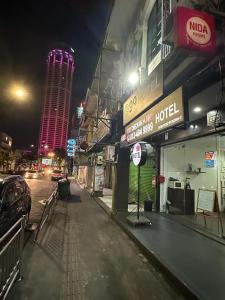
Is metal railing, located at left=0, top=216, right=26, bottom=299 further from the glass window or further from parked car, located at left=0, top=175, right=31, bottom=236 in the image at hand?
the glass window

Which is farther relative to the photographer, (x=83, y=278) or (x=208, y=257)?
(x=208, y=257)

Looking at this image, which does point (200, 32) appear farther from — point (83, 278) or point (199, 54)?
point (83, 278)

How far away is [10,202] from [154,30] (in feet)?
30.8

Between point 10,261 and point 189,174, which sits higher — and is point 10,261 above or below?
below

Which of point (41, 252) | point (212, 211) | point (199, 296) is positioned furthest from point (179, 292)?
point (212, 211)

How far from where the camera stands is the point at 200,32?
183 inches

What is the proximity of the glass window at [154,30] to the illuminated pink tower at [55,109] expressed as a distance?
375 feet

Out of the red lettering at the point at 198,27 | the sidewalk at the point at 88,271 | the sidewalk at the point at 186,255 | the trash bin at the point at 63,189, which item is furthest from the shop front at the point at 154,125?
the trash bin at the point at 63,189

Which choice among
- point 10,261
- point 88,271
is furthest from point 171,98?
point 10,261

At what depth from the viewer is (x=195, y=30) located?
471 centimetres

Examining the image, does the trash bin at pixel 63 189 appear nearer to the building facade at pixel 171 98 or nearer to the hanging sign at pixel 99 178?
the hanging sign at pixel 99 178

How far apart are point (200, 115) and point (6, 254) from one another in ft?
18.9

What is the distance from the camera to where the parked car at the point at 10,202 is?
527 centimetres

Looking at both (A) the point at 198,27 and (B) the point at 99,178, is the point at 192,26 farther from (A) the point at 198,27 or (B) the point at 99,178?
(B) the point at 99,178
